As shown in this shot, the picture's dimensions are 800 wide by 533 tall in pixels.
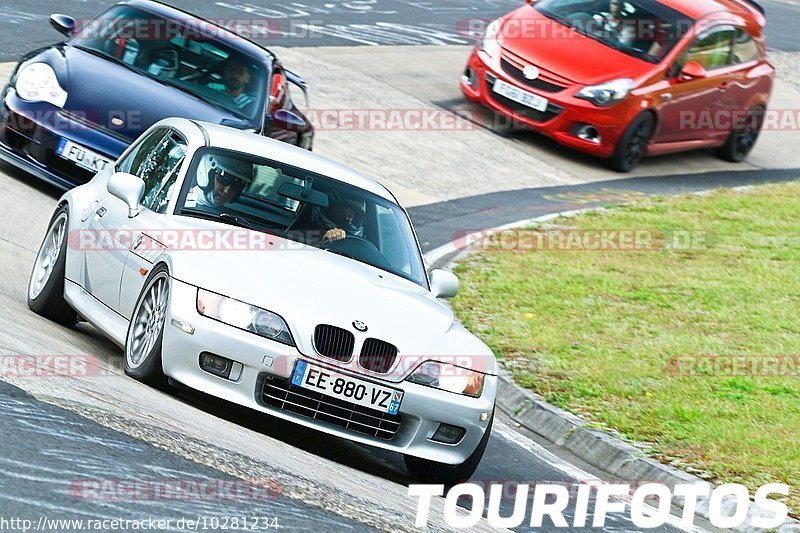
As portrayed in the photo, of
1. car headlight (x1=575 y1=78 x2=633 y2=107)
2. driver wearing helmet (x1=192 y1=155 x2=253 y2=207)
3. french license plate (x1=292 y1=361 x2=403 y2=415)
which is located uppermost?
driver wearing helmet (x1=192 y1=155 x2=253 y2=207)

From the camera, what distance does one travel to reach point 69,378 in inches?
267

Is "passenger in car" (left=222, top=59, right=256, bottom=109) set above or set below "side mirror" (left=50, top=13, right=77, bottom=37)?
below

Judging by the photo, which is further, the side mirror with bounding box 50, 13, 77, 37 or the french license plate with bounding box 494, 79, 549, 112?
the french license plate with bounding box 494, 79, 549, 112

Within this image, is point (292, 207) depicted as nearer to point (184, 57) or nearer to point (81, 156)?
point (81, 156)

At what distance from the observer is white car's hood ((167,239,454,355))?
699 centimetres

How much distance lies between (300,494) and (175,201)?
273 cm

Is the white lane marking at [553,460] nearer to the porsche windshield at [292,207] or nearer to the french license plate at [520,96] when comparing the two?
the porsche windshield at [292,207]

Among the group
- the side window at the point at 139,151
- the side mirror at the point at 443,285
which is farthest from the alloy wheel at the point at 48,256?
the side mirror at the point at 443,285

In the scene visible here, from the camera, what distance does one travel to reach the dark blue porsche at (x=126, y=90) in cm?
1183

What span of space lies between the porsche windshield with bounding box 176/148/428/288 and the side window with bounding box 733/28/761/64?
12556 mm

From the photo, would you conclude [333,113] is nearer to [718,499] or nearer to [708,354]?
[708,354]

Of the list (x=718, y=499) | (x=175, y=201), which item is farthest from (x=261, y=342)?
(x=718, y=499)

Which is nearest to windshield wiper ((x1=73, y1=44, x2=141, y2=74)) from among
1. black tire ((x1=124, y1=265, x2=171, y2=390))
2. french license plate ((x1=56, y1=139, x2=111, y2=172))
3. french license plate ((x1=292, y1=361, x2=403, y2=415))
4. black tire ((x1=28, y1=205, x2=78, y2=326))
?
french license plate ((x1=56, y1=139, x2=111, y2=172))

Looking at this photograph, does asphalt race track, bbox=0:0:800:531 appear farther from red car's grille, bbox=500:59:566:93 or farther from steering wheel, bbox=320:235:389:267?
red car's grille, bbox=500:59:566:93
